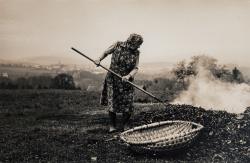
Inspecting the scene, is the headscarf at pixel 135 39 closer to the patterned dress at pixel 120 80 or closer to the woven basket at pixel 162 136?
the patterned dress at pixel 120 80

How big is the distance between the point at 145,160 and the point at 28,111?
479 centimetres

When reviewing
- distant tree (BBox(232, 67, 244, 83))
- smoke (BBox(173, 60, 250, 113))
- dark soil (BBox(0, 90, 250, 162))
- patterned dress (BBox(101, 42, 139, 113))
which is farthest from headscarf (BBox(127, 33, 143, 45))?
distant tree (BBox(232, 67, 244, 83))

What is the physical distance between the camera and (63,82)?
15.2 m

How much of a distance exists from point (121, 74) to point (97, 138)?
110 centimetres

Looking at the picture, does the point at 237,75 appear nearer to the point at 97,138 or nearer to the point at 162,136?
the point at 162,136

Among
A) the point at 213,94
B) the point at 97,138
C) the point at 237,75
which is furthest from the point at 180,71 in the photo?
the point at 97,138

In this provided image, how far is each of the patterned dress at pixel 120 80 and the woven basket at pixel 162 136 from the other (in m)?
0.71

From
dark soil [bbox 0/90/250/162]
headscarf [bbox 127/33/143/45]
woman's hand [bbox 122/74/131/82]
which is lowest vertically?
dark soil [bbox 0/90/250/162]

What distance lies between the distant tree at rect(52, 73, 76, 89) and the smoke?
13.7 ft

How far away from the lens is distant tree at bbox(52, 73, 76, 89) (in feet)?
49.2

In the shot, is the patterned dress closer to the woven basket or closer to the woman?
the woman

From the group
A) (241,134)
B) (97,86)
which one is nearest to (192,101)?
(97,86)

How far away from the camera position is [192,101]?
12.3 m

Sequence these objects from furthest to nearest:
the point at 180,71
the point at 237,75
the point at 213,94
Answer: the point at 180,71, the point at 237,75, the point at 213,94
